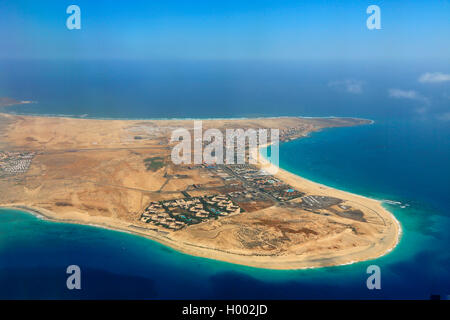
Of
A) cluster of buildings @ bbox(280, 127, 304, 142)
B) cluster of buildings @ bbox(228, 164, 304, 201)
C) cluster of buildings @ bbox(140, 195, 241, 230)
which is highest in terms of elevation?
cluster of buildings @ bbox(280, 127, 304, 142)

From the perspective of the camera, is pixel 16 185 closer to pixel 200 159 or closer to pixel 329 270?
pixel 200 159

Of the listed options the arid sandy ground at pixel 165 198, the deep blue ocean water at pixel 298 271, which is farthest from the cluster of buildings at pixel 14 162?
the deep blue ocean water at pixel 298 271

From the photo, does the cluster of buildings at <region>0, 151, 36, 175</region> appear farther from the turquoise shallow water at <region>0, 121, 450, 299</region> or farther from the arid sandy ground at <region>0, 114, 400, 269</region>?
the turquoise shallow water at <region>0, 121, 450, 299</region>

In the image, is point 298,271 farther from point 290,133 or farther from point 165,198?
point 290,133

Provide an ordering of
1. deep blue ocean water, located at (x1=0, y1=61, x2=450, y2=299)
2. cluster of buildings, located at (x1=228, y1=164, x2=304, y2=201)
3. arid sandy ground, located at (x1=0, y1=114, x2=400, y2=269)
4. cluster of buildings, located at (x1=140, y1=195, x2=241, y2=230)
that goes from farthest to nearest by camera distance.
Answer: cluster of buildings, located at (x1=228, y1=164, x2=304, y2=201), cluster of buildings, located at (x1=140, y1=195, x2=241, y2=230), arid sandy ground, located at (x1=0, y1=114, x2=400, y2=269), deep blue ocean water, located at (x1=0, y1=61, x2=450, y2=299)

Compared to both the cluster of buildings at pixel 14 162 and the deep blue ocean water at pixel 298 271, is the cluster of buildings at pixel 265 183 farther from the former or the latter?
the cluster of buildings at pixel 14 162

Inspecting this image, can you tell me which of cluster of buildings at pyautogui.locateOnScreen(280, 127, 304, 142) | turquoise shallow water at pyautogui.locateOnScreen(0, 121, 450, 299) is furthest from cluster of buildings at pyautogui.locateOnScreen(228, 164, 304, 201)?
cluster of buildings at pyautogui.locateOnScreen(280, 127, 304, 142)

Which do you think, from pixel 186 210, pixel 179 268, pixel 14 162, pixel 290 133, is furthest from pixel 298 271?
pixel 290 133
